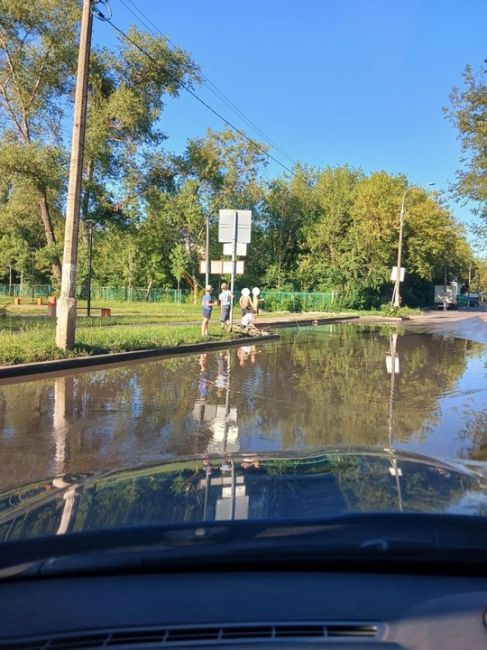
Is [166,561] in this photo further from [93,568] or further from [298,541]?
[298,541]

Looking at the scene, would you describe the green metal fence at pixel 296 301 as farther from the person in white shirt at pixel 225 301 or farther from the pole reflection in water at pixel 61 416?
the pole reflection in water at pixel 61 416

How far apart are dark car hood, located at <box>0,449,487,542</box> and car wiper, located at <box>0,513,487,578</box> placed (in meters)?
0.11

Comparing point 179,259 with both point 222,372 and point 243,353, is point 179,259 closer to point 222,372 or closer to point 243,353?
point 243,353

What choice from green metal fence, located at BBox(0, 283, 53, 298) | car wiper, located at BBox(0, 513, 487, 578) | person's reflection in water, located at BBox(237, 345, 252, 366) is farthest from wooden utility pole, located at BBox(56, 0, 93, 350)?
green metal fence, located at BBox(0, 283, 53, 298)

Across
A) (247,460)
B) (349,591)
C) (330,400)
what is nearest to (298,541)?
(349,591)

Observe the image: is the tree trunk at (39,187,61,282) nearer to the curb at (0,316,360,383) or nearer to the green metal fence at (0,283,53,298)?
the curb at (0,316,360,383)

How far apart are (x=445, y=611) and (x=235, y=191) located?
4954cm

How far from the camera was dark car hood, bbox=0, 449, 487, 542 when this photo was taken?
Answer: 99.8 inches

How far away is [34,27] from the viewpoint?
101 feet

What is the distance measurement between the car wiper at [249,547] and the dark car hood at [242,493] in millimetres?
111

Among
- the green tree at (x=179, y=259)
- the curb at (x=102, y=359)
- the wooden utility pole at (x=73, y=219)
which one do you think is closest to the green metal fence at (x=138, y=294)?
the green tree at (x=179, y=259)

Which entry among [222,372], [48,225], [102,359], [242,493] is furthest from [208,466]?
[48,225]

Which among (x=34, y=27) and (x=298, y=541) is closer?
(x=298, y=541)

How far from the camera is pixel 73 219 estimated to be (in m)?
13.4
